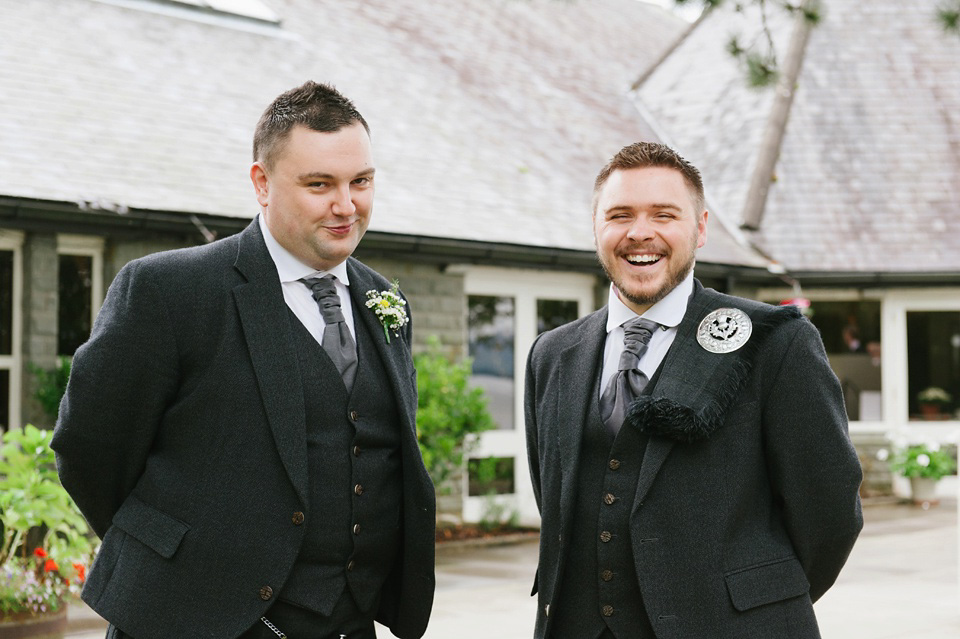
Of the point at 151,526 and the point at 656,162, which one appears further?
the point at 656,162

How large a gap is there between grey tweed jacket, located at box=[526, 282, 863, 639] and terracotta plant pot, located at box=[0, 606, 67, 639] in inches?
142

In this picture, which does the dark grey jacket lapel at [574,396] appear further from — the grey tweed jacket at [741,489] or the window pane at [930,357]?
the window pane at [930,357]

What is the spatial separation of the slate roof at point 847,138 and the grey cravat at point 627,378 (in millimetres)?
11663

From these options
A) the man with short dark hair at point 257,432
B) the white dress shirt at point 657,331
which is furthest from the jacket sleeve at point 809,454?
the man with short dark hair at point 257,432

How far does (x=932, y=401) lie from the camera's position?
591 inches

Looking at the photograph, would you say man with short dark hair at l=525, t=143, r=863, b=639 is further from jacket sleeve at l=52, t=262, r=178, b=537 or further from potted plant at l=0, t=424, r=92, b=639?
potted plant at l=0, t=424, r=92, b=639

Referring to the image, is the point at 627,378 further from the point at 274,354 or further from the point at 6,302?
the point at 6,302

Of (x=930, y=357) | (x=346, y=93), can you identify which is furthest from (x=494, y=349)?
(x=930, y=357)

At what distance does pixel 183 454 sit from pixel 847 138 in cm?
1418

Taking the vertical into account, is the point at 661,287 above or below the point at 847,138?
below

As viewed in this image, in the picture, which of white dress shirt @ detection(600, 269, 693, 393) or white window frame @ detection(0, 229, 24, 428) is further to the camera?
white window frame @ detection(0, 229, 24, 428)

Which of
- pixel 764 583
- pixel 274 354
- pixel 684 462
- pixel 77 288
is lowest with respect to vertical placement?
pixel 764 583

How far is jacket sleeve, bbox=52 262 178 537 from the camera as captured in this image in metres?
2.87

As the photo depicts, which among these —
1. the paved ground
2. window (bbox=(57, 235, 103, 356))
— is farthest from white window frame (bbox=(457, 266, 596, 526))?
window (bbox=(57, 235, 103, 356))
